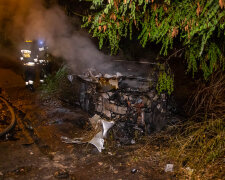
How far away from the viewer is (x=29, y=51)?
7.12m

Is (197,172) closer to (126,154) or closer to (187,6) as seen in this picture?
(126,154)

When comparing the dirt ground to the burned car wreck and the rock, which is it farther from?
the burned car wreck

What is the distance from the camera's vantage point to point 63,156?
389 centimetres

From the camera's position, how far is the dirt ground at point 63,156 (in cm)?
335

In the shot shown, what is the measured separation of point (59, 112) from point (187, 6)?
4.86 m

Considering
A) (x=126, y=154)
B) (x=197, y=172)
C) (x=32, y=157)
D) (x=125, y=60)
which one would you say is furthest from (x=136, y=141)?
(x=125, y=60)

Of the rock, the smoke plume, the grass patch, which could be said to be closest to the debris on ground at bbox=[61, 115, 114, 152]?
the rock

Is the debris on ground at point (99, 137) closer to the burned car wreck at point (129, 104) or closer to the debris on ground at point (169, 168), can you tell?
the burned car wreck at point (129, 104)

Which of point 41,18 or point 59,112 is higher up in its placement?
point 41,18

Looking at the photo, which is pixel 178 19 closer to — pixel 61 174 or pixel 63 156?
pixel 61 174

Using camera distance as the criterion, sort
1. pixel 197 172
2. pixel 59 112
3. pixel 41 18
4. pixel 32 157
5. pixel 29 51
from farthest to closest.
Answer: pixel 41 18, pixel 29 51, pixel 59 112, pixel 32 157, pixel 197 172

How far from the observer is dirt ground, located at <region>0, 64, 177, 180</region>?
3346 millimetres

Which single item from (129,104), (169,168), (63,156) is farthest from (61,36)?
(169,168)

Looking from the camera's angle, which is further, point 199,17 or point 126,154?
point 126,154
